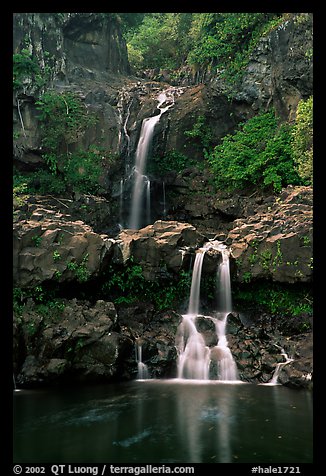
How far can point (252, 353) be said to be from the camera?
1072 cm

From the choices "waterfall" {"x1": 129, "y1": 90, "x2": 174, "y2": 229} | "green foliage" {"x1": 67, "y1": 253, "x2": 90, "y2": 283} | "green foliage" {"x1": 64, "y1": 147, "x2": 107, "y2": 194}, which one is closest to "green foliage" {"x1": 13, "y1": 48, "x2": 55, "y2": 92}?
"green foliage" {"x1": 64, "y1": 147, "x2": 107, "y2": 194}

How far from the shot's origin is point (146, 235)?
40.9 feet

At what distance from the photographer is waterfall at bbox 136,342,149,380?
1056cm

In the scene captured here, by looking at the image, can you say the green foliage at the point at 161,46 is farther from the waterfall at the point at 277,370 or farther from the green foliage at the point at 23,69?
the waterfall at the point at 277,370

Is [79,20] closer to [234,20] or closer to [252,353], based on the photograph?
[234,20]

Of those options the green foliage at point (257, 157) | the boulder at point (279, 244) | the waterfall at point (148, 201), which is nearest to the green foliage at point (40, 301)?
the boulder at point (279, 244)

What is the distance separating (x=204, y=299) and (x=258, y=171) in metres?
6.63

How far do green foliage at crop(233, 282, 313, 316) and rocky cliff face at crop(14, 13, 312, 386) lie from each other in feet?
0.78

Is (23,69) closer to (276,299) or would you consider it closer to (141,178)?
(141,178)

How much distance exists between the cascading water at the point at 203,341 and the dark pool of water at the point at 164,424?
1.84 ft

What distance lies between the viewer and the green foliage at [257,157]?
600 inches

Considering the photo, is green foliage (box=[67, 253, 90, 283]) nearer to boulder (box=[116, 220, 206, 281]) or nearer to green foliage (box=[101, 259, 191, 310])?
boulder (box=[116, 220, 206, 281])

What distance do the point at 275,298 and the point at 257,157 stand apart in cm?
676

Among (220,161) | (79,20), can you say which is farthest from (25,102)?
(220,161)
